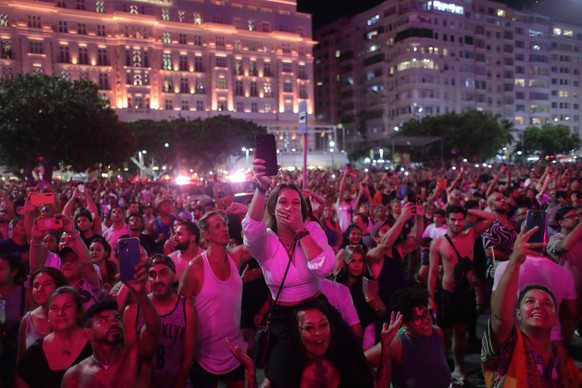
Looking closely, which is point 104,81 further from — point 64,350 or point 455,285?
point 64,350

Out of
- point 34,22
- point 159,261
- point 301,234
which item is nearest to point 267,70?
point 34,22

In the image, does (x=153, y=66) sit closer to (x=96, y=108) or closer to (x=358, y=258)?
(x=96, y=108)

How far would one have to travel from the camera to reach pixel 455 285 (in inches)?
203

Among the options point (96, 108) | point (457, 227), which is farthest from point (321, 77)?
point (457, 227)

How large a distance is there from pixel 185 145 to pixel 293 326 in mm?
48566

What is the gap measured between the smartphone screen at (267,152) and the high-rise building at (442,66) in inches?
2769

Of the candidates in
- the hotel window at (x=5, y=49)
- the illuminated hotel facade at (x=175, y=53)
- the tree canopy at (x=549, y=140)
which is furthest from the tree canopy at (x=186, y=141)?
the tree canopy at (x=549, y=140)

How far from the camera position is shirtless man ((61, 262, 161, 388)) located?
2885 millimetres

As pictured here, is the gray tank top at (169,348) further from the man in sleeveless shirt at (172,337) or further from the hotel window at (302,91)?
the hotel window at (302,91)

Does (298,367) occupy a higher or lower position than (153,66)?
lower

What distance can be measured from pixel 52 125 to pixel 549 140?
7111 centimetres

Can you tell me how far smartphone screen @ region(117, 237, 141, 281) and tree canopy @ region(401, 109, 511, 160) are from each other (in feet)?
188

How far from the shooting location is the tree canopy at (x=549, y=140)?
256 feet

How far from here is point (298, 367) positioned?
2672 mm
